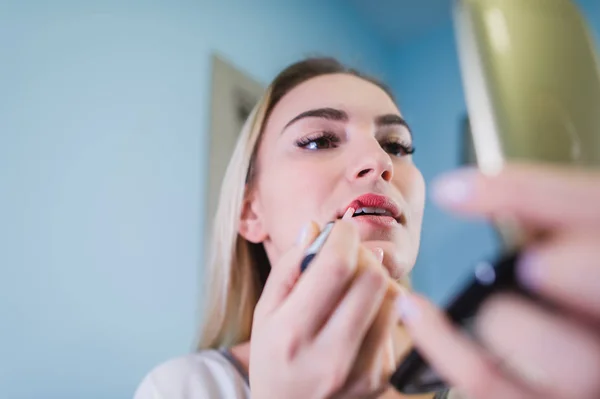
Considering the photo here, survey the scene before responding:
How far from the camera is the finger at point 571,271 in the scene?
16 cm

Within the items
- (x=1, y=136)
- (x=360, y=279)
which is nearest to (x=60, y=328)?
(x=1, y=136)

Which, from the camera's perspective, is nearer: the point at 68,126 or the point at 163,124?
the point at 68,126

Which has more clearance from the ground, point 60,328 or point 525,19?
point 525,19

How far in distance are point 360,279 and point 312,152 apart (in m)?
0.26

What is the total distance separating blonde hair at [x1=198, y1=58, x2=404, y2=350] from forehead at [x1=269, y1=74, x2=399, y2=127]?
0.12 feet

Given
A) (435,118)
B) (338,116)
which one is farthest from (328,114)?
(435,118)

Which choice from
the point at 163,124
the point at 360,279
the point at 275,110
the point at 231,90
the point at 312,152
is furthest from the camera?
the point at 231,90

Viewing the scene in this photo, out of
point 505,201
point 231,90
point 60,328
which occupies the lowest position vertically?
point 60,328

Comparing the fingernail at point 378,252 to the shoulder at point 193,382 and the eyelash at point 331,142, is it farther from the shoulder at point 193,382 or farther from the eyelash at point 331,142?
the shoulder at point 193,382

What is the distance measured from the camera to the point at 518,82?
0.21 metres

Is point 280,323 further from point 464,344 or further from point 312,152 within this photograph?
point 312,152

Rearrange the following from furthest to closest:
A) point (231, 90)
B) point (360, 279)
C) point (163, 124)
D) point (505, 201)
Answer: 1. point (231, 90)
2. point (163, 124)
3. point (360, 279)
4. point (505, 201)

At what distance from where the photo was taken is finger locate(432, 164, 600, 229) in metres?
0.16

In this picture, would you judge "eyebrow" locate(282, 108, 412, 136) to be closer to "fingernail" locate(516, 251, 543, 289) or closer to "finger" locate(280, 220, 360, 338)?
"finger" locate(280, 220, 360, 338)
